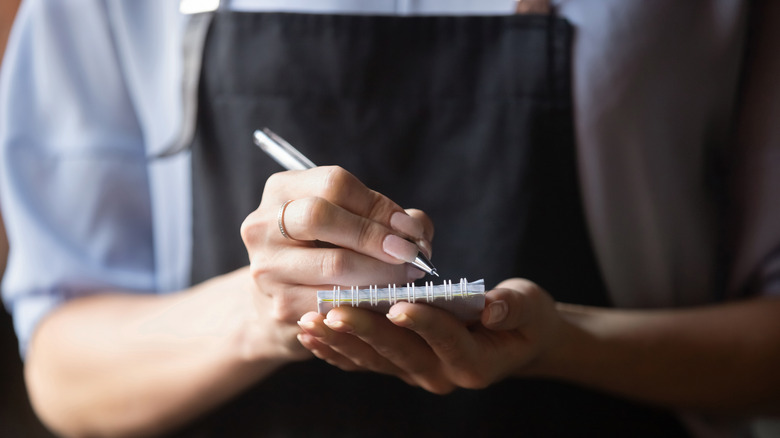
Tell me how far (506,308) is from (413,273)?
0.14 feet

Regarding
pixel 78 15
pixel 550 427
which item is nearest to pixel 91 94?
pixel 78 15

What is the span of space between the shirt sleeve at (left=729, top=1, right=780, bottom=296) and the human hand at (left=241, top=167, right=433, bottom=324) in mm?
220

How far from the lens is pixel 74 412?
34cm

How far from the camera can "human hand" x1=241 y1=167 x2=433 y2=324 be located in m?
0.18

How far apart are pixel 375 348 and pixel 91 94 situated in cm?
26

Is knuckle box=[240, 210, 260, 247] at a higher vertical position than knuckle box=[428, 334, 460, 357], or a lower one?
higher

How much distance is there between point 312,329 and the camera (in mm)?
176

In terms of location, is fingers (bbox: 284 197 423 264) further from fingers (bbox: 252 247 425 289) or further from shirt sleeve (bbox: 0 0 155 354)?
shirt sleeve (bbox: 0 0 155 354)

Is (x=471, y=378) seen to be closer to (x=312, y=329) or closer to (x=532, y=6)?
(x=312, y=329)

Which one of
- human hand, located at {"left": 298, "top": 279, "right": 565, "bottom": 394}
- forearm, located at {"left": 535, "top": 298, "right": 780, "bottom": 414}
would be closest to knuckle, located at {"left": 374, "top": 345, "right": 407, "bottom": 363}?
human hand, located at {"left": 298, "top": 279, "right": 565, "bottom": 394}

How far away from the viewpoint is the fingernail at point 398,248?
0.18m

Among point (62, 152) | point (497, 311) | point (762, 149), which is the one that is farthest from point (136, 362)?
point (762, 149)

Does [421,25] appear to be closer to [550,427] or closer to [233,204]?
[233,204]

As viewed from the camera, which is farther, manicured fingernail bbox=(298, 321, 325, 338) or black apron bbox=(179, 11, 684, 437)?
black apron bbox=(179, 11, 684, 437)
